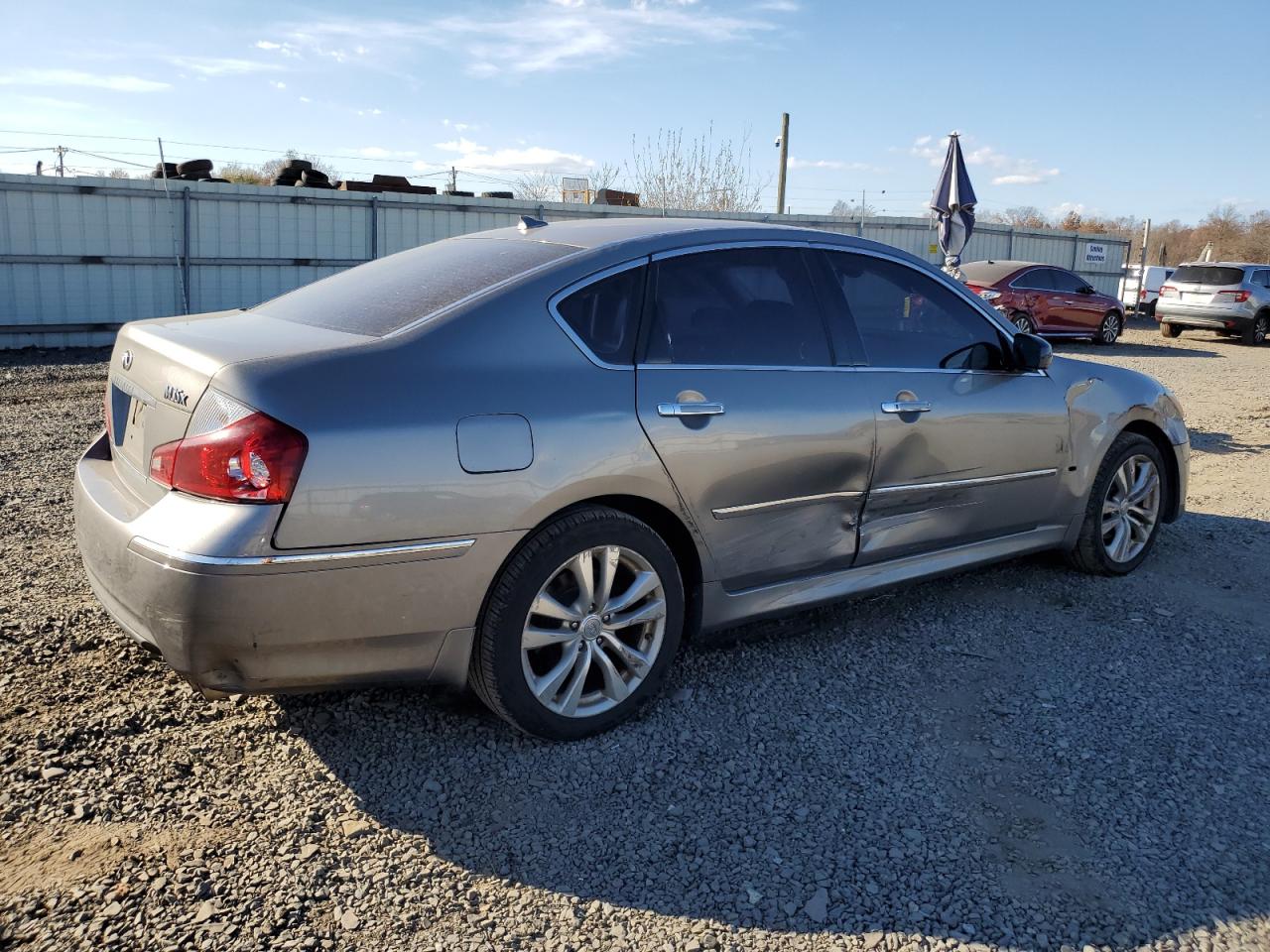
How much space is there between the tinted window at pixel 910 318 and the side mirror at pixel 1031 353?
73 millimetres

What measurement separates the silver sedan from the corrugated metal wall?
12.0 m

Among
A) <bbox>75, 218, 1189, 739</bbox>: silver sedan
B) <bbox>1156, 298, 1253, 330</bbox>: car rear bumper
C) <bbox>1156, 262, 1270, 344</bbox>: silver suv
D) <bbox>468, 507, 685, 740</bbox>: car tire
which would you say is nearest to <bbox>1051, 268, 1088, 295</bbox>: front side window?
<bbox>1156, 298, 1253, 330</bbox>: car rear bumper

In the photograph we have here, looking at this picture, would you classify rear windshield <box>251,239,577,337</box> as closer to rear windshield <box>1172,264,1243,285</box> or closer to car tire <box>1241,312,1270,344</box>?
rear windshield <box>1172,264,1243,285</box>

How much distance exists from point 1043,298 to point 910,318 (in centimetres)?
1594

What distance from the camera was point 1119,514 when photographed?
514 centimetres

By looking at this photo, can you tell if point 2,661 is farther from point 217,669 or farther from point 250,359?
point 250,359

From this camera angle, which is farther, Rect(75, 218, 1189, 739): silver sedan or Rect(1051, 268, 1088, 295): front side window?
Rect(1051, 268, 1088, 295): front side window

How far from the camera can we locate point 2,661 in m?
3.67

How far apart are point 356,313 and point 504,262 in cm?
52

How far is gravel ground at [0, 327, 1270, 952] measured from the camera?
8.29 ft

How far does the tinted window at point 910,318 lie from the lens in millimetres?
4094

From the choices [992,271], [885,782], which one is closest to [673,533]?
[885,782]

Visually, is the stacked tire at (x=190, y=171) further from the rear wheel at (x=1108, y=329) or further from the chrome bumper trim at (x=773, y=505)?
the rear wheel at (x=1108, y=329)

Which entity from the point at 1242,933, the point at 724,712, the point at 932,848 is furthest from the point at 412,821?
the point at 1242,933
